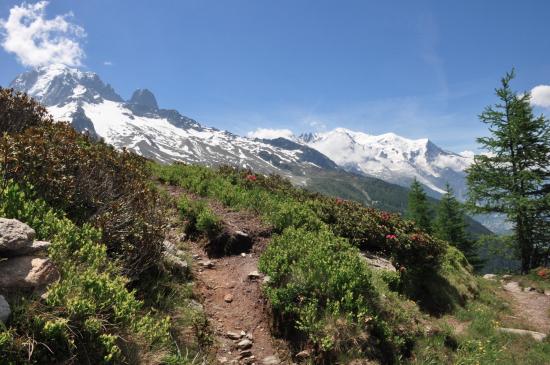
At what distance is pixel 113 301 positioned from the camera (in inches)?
169

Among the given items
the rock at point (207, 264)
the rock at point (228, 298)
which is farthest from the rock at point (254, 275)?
the rock at point (207, 264)

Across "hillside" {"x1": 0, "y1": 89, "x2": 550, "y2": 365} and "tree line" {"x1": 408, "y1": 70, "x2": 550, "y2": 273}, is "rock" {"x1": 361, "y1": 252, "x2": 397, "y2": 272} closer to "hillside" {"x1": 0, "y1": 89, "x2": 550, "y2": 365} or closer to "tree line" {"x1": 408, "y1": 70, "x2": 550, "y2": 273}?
"hillside" {"x1": 0, "y1": 89, "x2": 550, "y2": 365}

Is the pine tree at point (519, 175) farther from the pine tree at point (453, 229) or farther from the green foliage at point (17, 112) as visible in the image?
the green foliage at point (17, 112)

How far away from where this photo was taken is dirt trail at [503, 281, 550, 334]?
1193 centimetres

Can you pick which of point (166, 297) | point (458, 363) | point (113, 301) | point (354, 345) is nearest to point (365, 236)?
point (458, 363)

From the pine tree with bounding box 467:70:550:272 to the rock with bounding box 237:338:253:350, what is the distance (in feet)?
68.9

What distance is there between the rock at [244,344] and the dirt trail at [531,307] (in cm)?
1007

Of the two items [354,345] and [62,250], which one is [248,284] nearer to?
[354,345]

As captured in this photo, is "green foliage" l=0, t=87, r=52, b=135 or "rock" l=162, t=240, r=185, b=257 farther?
"green foliage" l=0, t=87, r=52, b=135

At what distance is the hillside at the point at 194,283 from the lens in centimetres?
399

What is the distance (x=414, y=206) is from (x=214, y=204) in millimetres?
30961

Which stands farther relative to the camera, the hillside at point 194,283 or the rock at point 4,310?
the hillside at point 194,283

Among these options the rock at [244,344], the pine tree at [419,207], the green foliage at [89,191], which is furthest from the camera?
the pine tree at [419,207]

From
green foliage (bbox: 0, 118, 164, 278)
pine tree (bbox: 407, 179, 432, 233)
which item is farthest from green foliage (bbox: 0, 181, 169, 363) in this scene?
pine tree (bbox: 407, 179, 432, 233)
